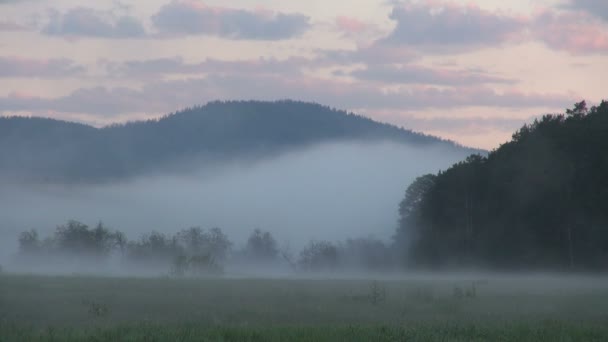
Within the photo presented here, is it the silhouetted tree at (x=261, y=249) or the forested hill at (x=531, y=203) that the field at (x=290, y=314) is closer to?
the forested hill at (x=531, y=203)

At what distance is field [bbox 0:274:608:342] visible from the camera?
20875 millimetres

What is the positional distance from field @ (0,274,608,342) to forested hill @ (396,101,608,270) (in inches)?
1090

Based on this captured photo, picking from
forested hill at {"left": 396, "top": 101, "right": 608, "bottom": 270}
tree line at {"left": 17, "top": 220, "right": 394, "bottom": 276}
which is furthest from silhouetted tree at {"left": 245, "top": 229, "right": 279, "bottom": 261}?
forested hill at {"left": 396, "top": 101, "right": 608, "bottom": 270}

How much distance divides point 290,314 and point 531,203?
47162 millimetres

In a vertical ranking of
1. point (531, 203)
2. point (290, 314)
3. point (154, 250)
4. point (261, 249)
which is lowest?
point (290, 314)

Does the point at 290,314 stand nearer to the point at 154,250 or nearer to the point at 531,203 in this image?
the point at 531,203

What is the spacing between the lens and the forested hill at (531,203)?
6562 centimetres

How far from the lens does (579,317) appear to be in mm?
26094

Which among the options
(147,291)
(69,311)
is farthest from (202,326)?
(147,291)

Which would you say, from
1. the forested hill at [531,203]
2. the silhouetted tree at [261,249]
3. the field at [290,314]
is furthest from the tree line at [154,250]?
the field at [290,314]

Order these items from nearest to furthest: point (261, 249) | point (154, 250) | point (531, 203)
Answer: point (531, 203), point (154, 250), point (261, 249)

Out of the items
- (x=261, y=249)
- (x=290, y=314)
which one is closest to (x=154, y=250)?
(x=261, y=249)

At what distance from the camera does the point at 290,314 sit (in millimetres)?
27344

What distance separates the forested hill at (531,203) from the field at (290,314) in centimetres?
2769
